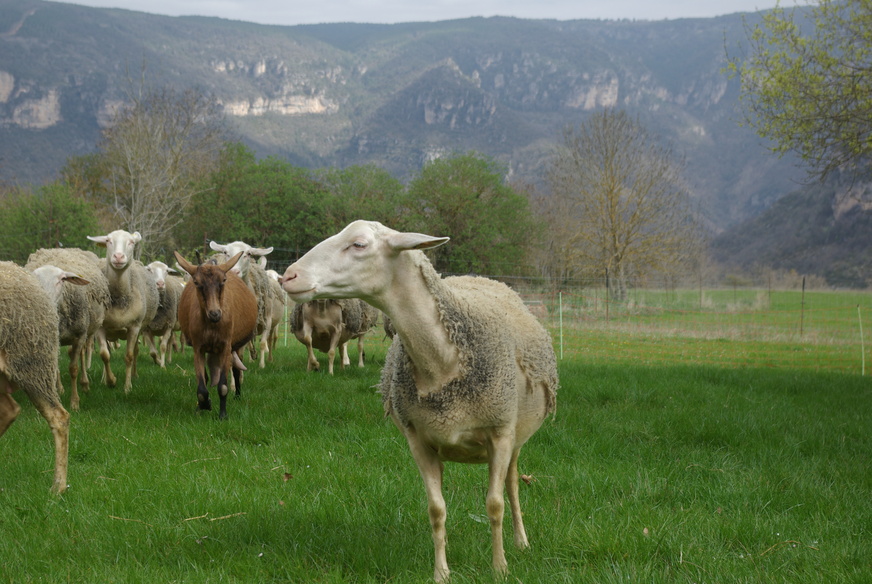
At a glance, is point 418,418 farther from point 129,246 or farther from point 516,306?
point 129,246

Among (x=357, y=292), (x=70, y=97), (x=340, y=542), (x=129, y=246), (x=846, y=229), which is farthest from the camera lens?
(x=70, y=97)

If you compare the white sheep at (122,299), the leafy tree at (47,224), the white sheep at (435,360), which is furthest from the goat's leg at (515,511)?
the leafy tree at (47,224)

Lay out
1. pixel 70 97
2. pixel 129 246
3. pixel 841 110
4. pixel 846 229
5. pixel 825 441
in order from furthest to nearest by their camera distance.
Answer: pixel 70 97, pixel 846 229, pixel 841 110, pixel 129 246, pixel 825 441

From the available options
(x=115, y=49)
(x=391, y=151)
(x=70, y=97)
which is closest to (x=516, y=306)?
(x=391, y=151)

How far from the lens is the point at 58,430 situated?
5602 mm

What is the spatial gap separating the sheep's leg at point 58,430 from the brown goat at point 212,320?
2313 millimetres

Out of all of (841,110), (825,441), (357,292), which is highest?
(841,110)

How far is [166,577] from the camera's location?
3783 mm

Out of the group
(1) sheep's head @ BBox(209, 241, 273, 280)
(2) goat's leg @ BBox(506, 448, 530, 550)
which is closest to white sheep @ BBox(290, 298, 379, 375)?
(1) sheep's head @ BBox(209, 241, 273, 280)

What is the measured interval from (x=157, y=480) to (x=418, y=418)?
272 cm

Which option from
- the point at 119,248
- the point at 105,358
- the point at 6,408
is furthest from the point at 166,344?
the point at 6,408

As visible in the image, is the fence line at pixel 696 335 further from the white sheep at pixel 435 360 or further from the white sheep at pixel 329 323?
the white sheep at pixel 435 360

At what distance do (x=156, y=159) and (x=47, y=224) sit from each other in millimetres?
7312

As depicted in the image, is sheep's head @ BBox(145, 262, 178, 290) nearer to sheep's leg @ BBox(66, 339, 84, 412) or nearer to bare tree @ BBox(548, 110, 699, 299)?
sheep's leg @ BBox(66, 339, 84, 412)
